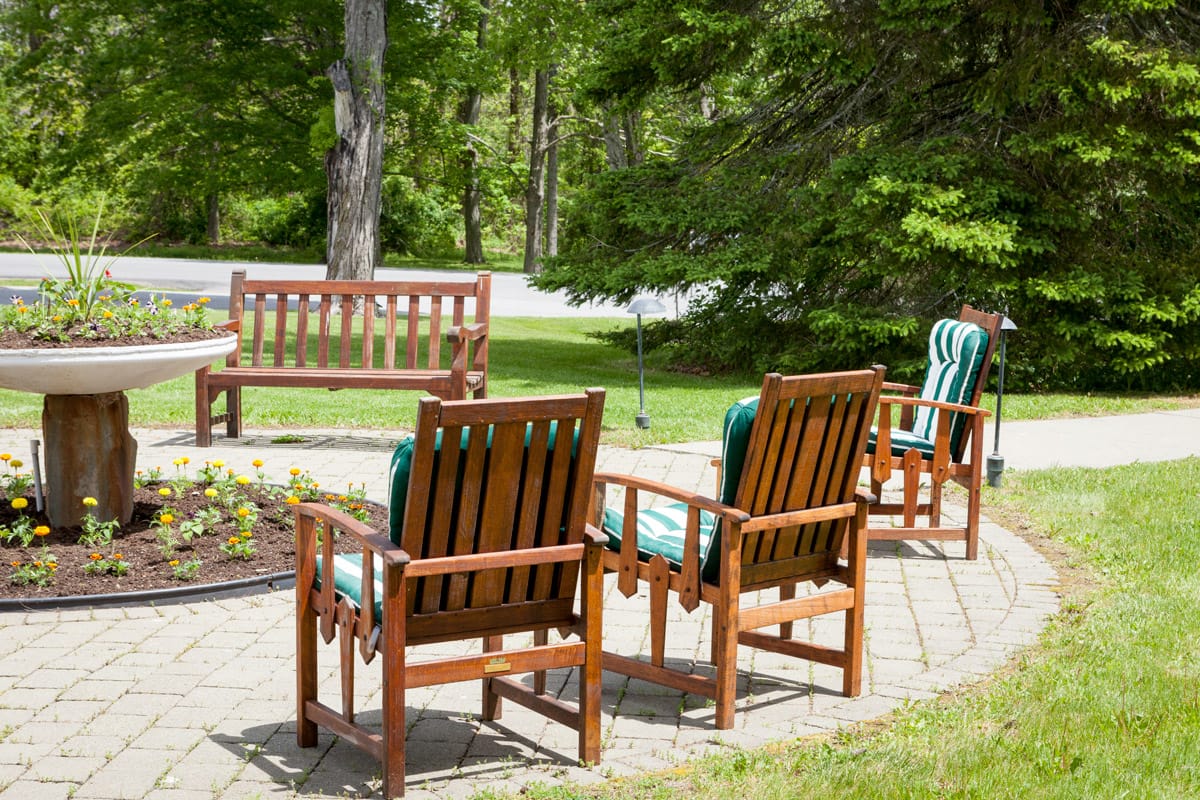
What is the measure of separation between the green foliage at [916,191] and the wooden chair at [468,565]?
9141mm

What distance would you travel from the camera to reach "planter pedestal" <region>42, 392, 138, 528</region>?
607cm

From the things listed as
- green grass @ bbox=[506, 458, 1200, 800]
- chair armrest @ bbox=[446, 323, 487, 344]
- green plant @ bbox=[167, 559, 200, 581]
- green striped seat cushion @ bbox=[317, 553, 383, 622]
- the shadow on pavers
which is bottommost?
the shadow on pavers

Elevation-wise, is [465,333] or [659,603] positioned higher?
[465,333]

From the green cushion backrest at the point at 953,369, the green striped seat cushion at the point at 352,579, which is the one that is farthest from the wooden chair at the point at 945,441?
the green striped seat cushion at the point at 352,579

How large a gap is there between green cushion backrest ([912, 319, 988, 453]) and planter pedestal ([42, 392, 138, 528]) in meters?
4.12

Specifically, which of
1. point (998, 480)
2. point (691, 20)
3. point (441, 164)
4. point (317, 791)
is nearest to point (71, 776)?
point (317, 791)

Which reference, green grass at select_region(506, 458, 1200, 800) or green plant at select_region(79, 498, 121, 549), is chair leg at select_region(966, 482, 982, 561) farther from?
green plant at select_region(79, 498, 121, 549)

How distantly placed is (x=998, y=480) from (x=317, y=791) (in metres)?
5.83

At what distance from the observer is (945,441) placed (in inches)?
265

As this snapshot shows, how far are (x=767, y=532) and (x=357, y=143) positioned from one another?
14539 millimetres

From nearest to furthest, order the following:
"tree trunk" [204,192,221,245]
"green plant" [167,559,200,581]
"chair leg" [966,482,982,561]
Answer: "green plant" [167,559,200,581] → "chair leg" [966,482,982,561] → "tree trunk" [204,192,221,245]

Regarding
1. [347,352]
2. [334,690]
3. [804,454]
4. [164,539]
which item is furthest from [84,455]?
[347,352]

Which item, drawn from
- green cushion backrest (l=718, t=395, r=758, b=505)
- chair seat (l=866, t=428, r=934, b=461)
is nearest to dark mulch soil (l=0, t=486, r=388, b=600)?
green cushion backrest (l=718, t=395, r=758, b=505)

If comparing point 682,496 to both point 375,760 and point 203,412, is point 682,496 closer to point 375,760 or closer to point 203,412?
point 375,760
